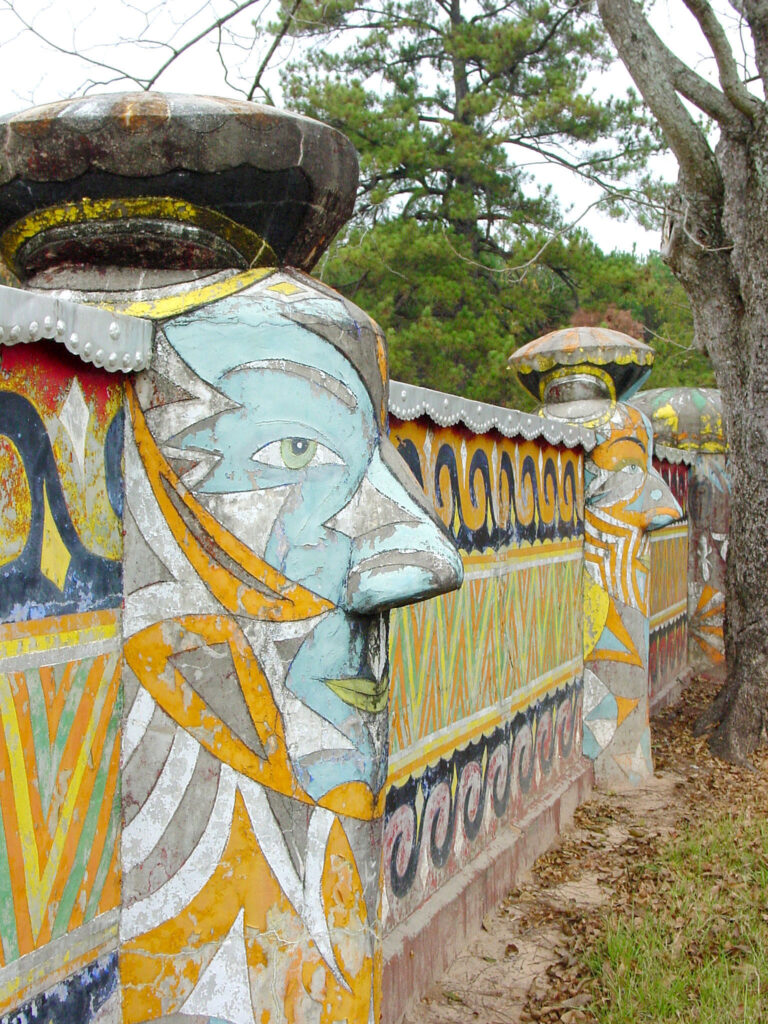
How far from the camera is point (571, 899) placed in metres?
4.77

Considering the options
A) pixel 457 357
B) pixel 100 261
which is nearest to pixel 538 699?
pixel 100 261

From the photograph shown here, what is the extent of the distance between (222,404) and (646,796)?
190 inches

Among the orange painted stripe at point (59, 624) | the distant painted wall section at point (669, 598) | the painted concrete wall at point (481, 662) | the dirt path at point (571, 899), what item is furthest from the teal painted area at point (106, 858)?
the distant painted wall section at point (669, 598)

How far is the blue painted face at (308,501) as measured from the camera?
2301 mm

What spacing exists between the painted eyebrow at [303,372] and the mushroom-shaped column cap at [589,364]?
422 centimetres

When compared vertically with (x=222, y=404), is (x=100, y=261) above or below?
above

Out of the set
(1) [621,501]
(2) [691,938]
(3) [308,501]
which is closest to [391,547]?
(3) [308,501]

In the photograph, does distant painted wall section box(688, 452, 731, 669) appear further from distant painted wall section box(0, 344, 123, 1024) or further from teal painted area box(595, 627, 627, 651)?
distant painted wall section box(0, 344, 123, 1024)

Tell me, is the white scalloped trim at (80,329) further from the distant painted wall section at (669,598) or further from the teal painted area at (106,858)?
the distant painted wall section at (669,598)

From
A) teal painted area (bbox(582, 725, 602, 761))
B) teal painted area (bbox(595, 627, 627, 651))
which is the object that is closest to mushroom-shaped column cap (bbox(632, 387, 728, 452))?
teal painted area (bbox(595, 627, 627, 651))

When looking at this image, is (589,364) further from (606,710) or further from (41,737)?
(41,737)

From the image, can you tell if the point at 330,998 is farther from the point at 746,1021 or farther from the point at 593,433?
the point at 593,433

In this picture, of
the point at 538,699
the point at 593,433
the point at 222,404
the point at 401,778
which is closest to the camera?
the point at 222,404

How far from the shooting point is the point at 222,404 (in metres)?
2.30
